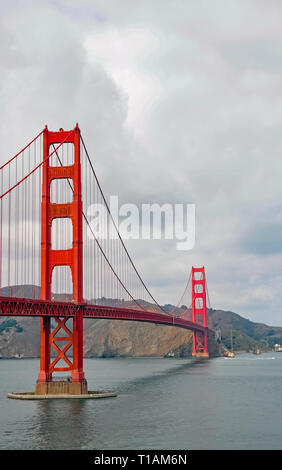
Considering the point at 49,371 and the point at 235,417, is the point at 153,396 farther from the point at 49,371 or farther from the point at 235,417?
the point at 235,417

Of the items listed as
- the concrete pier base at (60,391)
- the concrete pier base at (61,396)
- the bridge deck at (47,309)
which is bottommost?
the concrete pier base at (61,396)

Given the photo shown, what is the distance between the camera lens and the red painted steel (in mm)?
57000

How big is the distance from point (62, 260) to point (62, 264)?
36cm

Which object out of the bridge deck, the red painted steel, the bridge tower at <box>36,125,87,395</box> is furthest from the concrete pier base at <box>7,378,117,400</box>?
the bridge deck

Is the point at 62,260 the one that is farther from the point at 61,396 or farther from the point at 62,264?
the point at 61,396

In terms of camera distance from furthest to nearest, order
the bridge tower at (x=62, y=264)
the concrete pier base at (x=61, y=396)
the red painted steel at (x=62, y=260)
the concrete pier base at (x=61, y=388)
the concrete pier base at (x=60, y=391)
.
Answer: the red painted steel at (x=62, y=260), the bridge tower at (x=62, y=264), the concrete pier base at (x=61, y=388), the concrete pier base at (x=60, y=391), the concrete pier base at (x=61, y=396)

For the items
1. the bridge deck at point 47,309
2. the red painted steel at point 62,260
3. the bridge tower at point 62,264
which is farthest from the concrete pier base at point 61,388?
the bridge deck at point 47,309

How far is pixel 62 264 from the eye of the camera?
57.8m

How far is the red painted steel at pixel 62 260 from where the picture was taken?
5700cm

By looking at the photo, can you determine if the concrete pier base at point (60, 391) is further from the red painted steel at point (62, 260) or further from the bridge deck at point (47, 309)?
the bridge deck at point (47, 309)

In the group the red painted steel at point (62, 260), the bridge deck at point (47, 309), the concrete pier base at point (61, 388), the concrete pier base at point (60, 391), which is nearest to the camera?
the bridge deck at point (47, 309)

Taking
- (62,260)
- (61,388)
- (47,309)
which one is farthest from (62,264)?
(61,388)

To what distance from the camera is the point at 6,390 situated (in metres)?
70.7

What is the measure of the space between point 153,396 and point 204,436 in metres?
23.0
